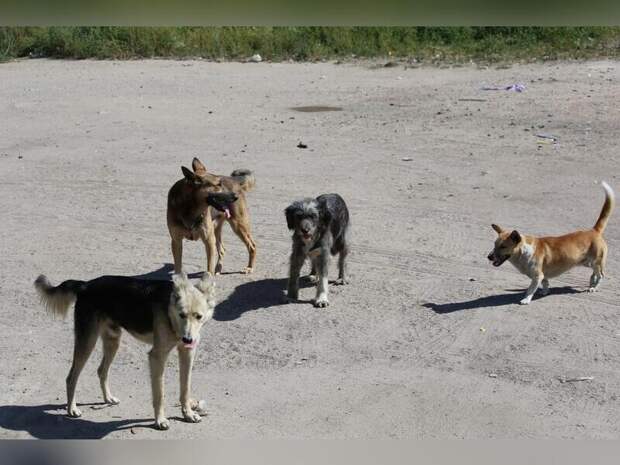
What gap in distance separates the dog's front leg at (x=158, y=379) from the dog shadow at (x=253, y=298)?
2492mm

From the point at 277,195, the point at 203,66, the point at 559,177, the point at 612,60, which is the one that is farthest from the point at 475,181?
the point at 203,66

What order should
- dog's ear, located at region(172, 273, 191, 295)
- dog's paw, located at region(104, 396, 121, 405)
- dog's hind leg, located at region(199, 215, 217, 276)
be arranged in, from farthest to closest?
dog's hind leg, located at region(199, 215, 217, 276)
dog's paw, located at region(104, 396, 121, 405)
dog's ear, located at region(172, 273, 191, 295)

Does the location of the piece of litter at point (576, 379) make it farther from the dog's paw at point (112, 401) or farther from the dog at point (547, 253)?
the dog's paw at point (112, 401)

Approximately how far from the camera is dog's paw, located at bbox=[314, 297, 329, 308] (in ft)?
32.4

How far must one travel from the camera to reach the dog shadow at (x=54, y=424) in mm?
7152

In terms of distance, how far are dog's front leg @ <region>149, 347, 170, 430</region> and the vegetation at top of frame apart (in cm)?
1609

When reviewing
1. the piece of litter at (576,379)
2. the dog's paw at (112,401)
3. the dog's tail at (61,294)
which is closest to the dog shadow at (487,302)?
the piece of litter at (576,379)

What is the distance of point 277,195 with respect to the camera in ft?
44.1

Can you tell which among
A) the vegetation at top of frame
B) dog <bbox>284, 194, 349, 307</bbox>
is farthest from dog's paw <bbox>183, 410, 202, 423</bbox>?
the vegetation at top of frame

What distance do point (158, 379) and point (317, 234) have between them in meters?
3.23

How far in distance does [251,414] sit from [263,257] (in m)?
3.94

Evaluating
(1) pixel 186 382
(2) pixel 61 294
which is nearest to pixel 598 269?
(1) pixel 186 382

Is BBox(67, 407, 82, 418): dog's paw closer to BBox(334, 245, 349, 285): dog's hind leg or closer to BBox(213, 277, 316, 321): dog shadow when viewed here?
BBox(213, 277, 316, 321): dog shadow

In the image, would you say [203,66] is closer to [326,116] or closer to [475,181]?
[326,116]
